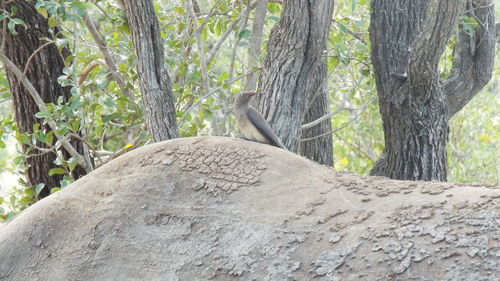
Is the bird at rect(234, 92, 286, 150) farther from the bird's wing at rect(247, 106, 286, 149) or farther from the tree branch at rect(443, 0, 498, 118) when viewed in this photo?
the tree branch at rect(443, 0, 498, 118)

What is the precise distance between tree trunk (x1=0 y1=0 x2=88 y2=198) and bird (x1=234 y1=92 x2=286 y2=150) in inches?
66.5

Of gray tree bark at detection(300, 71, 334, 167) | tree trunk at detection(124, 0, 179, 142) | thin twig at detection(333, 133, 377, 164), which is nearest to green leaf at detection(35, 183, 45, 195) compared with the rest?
tree trunk at detection(124, 0, 179, 142)

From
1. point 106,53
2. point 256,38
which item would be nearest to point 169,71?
point 106,53

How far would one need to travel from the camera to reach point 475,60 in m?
6.26

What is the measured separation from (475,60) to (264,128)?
2.48 m

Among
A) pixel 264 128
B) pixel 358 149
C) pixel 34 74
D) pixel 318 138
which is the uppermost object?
pixel 34 74

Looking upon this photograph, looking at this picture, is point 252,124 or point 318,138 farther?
point 318,138

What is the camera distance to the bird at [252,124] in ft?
15.5

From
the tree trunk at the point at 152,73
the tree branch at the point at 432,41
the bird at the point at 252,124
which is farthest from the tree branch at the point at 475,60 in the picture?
the tree trunk at the point at 152,73

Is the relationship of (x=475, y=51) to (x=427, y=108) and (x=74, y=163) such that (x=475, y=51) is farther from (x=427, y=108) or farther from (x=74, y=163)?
(x=74, y=163)

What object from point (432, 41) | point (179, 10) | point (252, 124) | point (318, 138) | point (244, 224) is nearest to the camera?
point (244, 224)

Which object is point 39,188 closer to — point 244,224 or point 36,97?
point 36,97

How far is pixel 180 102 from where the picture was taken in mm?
6250

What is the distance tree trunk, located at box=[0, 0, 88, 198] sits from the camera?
20.8 ft
